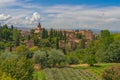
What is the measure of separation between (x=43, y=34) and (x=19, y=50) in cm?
5297

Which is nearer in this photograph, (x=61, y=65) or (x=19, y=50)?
(x=61, y=65)

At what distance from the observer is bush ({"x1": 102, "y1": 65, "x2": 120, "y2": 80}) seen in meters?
34.7

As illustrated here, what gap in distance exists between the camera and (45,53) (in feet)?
228

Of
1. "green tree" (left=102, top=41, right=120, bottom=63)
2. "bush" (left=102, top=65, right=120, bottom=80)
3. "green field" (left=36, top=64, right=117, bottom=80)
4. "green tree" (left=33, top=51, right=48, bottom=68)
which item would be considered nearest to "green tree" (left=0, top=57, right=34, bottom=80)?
"bush" (left=102, top=65, right=120, bottom=80)

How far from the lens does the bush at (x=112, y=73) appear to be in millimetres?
34656

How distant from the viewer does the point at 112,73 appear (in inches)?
1404

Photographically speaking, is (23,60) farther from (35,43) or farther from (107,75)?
(35,43)

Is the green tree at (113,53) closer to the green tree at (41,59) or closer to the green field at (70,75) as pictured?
the green field at (70,75)

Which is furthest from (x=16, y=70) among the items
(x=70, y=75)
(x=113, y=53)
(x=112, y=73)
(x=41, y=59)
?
(x=113, y=53)

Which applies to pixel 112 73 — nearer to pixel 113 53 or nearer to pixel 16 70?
pixel 16 70

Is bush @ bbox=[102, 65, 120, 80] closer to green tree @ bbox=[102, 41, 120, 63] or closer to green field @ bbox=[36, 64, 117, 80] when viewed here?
green field @ bbox=[36, 64, 117, 80]

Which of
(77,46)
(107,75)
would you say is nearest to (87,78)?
(107,75)

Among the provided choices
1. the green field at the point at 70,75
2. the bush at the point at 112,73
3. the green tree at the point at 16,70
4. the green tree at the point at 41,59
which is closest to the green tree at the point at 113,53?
the green field at the point at 70,75

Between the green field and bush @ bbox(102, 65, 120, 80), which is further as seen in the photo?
the green field
